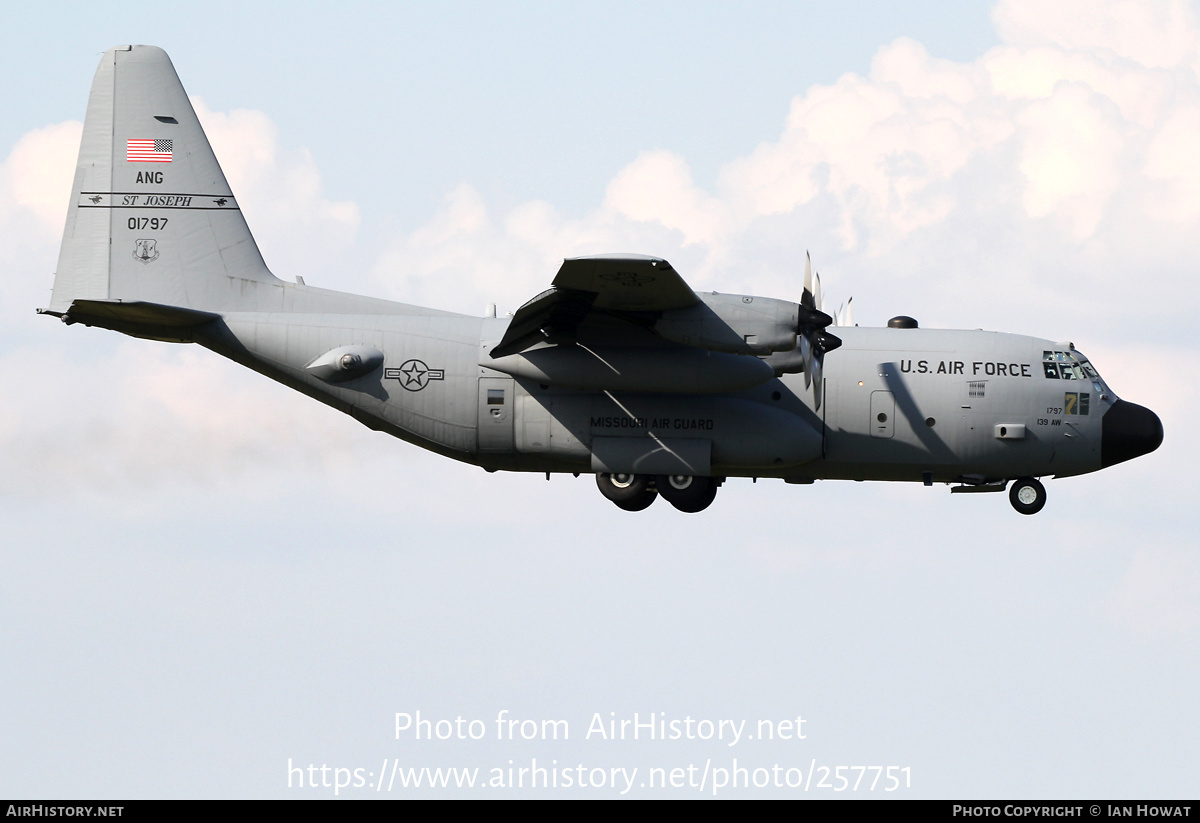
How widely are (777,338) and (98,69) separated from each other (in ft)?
47.0

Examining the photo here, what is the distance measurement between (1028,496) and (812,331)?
5941 mm

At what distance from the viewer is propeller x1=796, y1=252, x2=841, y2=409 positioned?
75.0ft

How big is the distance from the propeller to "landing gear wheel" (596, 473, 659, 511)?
11.7 feet

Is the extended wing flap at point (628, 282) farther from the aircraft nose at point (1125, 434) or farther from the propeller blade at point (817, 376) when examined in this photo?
the aircraft nose at point (1125, 434)

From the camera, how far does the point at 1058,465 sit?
992 inches

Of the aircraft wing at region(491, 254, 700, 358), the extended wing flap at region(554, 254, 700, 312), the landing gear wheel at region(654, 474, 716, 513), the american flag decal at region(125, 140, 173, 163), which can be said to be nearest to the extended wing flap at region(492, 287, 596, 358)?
the aircraft wing at region(491, 254, 700, 358)

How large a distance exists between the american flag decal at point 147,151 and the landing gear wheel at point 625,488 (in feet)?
34.4

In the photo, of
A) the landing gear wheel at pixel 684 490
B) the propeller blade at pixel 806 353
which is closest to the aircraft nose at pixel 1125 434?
the propeller blade at pixel 806 353

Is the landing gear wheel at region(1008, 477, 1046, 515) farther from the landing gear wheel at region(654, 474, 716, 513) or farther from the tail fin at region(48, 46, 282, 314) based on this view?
the tail fin at region(48, 46, 282, 314)

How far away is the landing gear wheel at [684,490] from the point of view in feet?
80.5

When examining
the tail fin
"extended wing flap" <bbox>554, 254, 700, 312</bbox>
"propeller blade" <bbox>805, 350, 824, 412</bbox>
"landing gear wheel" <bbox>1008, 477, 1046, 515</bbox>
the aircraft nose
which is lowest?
"landing gear wheel" <bbox>1008, 477, 1046, 515</bbox>

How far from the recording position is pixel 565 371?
23453 millimetres

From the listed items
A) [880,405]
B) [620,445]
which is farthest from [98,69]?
[880,405]

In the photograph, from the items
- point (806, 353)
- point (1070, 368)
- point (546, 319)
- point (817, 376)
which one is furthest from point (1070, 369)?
point (546, 319)
